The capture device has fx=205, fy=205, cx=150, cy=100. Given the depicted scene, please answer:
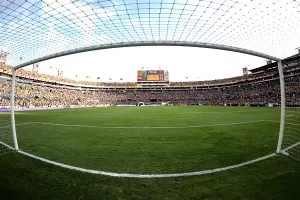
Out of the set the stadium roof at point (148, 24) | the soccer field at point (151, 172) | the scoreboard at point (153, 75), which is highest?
the scoreboard at point (153, 75)

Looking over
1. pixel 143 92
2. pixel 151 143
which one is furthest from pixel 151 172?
pixel 143 92

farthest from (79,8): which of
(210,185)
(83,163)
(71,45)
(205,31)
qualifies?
(210,185)

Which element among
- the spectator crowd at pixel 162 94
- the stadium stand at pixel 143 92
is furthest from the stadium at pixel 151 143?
the stadium stand at pixel 143 92

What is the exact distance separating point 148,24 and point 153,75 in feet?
342

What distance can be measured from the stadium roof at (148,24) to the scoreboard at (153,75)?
102 metres

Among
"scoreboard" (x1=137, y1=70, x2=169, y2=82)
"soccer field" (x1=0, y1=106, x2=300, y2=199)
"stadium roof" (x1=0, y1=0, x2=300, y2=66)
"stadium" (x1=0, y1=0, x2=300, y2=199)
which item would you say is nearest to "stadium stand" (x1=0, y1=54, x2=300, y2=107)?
"scoreboard" (x1=137, y1=70, x2=169, y2=82)

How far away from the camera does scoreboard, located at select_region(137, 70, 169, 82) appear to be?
107944mm

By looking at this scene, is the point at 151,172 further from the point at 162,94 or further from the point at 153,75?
the point at 153,75

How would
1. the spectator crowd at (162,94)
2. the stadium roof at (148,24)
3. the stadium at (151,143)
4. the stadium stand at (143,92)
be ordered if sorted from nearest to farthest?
the stadium at (151,143), the stadium roof at (148,24), the spectator crowd at (162,94), the stadium stand at (143,92)

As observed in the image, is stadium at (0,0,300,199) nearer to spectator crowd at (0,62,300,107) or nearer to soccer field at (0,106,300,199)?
soccer field at (0,106,300,199)

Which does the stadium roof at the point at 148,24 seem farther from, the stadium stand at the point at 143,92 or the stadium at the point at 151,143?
the stadium stand at the point at 143,92

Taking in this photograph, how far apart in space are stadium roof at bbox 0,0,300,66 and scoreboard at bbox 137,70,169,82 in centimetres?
10172

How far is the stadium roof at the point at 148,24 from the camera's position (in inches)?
181

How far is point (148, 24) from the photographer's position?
5281mm
